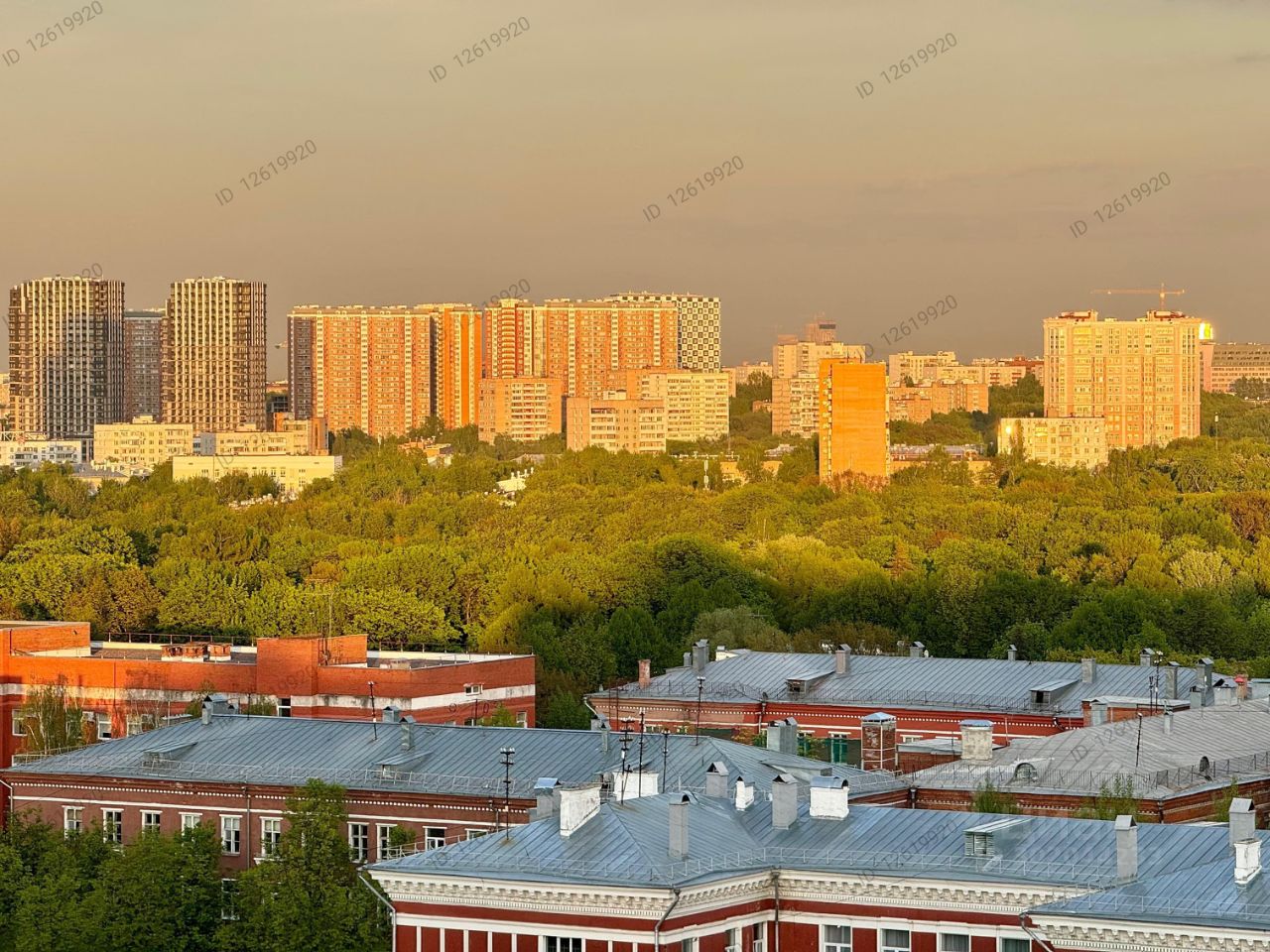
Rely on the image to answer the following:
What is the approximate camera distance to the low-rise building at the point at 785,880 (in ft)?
86.3

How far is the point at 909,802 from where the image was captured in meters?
35.1

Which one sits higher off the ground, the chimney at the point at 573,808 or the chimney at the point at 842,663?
the chimney at the point at 573,808

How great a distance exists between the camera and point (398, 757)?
40.3 m

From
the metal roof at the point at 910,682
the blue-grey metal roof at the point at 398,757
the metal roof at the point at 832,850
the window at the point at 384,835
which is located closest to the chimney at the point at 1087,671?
the metal roof at the point at 910,682

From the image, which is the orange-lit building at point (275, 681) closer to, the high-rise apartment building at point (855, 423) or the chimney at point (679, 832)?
the chimney at point (679, 832)

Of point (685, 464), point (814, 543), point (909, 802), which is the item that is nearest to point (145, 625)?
point (814, 543)

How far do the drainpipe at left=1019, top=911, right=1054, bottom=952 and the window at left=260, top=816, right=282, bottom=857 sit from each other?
16.2m

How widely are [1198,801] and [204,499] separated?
359 feet

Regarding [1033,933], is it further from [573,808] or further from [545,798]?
[545,798]

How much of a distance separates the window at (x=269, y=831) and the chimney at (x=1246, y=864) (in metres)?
18.2

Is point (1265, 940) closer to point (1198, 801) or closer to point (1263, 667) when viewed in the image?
point (1198, 801)

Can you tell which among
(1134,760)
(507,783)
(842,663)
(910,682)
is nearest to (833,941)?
(507,783)

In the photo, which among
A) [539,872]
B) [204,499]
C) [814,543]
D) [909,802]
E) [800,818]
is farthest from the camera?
[204,499]

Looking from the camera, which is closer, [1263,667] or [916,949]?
[916,949]
